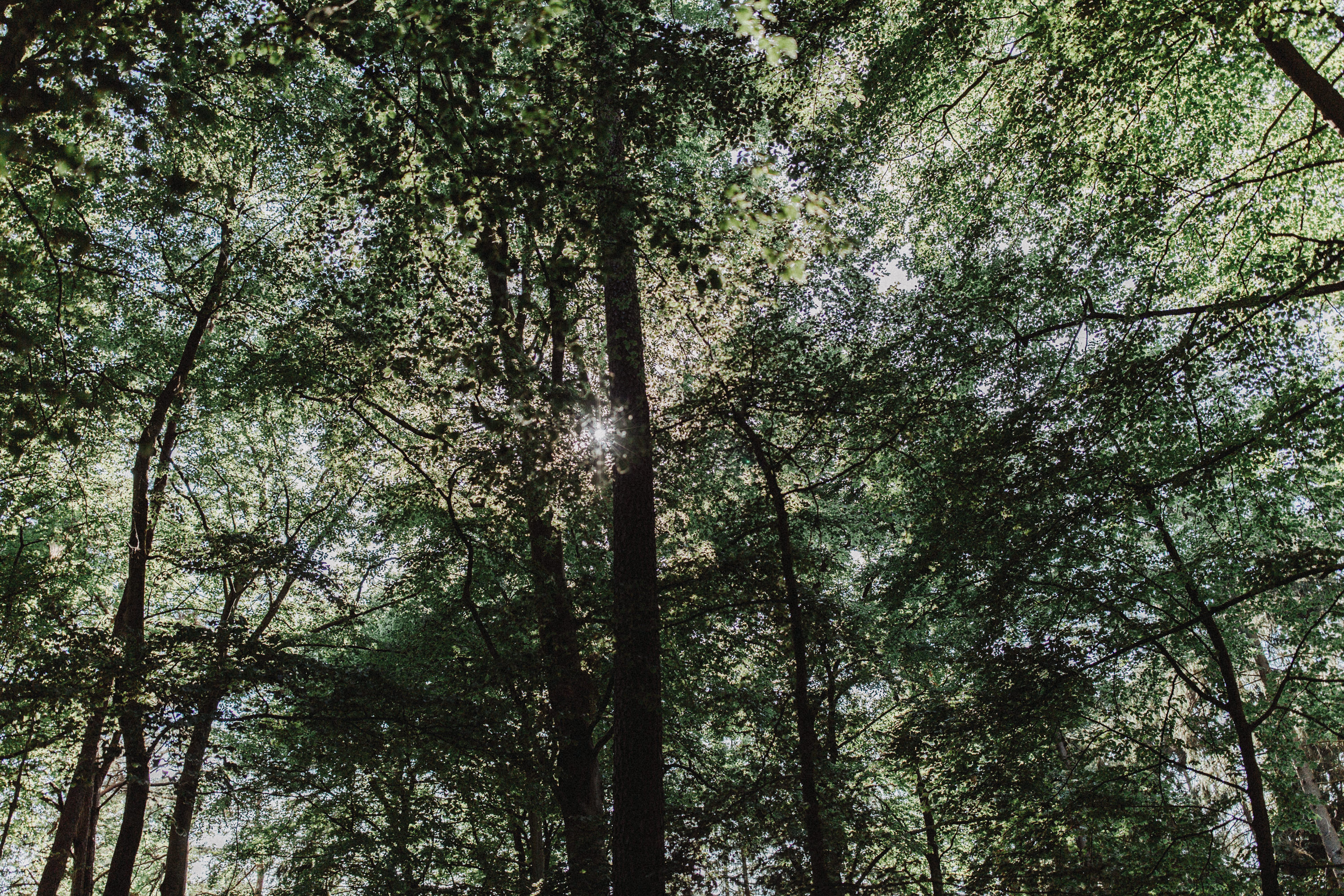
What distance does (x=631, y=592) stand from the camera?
6246 millimetres

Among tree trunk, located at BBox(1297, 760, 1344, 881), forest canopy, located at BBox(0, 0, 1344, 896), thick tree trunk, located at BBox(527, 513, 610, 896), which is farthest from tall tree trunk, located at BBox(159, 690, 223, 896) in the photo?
tree trunk, located at BBox(1297, 760, 1344, 881)

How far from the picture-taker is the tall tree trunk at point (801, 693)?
690 cm

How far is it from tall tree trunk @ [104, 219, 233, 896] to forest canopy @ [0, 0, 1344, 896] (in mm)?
94

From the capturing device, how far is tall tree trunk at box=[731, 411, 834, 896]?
690 centimetres

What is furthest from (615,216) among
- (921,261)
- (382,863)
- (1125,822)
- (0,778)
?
(1125,822)

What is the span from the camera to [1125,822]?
10.7m

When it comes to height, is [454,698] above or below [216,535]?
below

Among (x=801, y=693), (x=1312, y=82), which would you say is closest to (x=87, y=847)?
(x=801, y=693)

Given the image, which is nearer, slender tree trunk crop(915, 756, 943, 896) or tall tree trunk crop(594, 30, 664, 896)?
tall tree trunk crop(594, 30, 664, 896)

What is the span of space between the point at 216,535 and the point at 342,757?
115 inches

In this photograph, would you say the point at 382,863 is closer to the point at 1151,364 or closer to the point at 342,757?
the point at 342,757

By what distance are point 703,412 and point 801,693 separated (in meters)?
3.12

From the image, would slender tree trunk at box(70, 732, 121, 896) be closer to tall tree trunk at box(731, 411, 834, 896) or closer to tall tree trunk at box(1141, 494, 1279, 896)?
tall tree trunk at box(731, 411, 834, 896)

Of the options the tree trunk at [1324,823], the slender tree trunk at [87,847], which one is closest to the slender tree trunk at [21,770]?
the slender tree trunk at [87,847]
